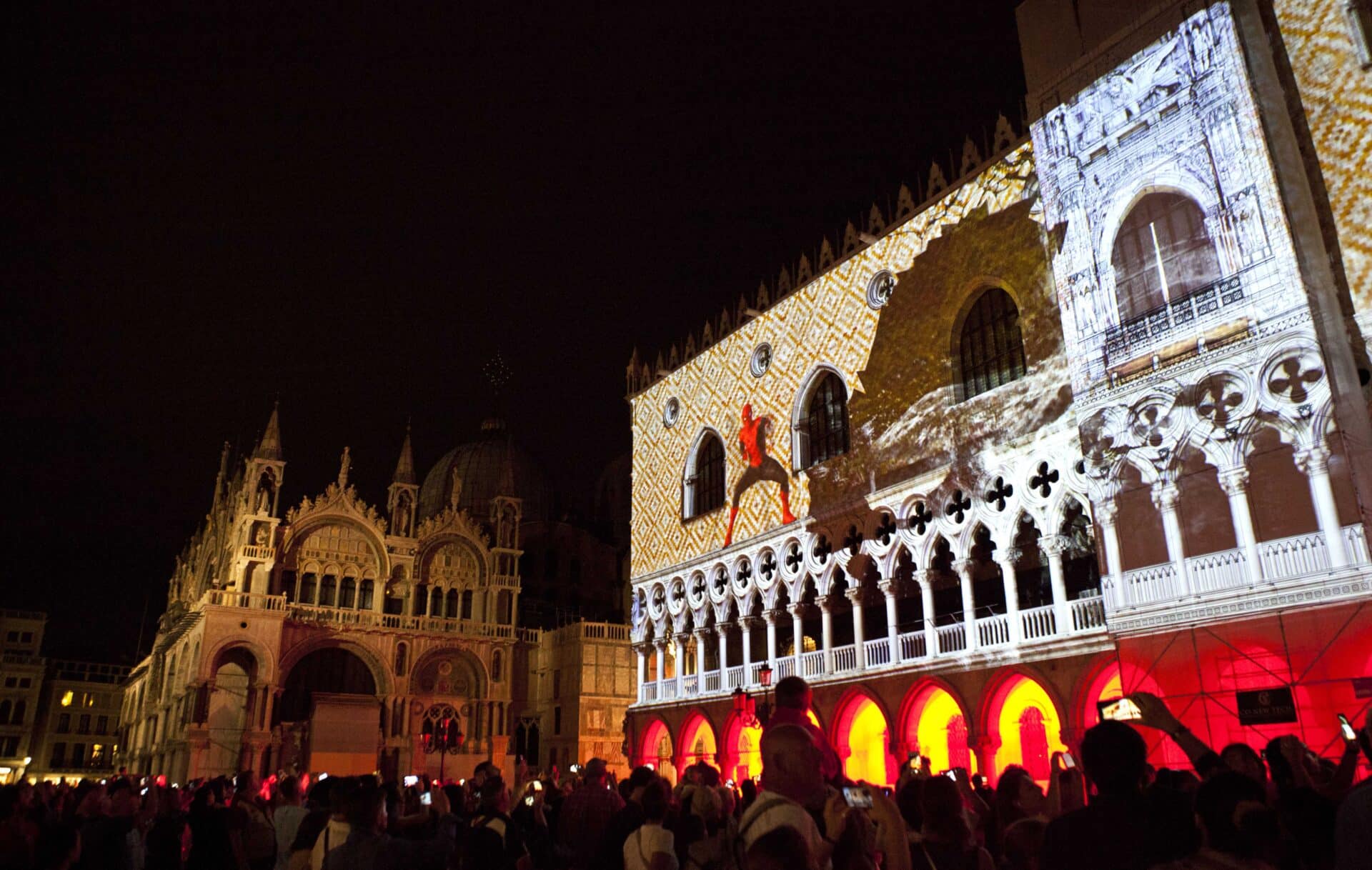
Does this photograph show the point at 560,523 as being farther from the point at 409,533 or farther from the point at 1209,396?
the point at 1209,396

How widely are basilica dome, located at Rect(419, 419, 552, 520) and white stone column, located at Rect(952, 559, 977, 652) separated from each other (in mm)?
32796

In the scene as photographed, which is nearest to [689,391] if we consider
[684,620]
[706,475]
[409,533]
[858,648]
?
[706,475]

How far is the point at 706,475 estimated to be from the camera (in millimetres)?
26812

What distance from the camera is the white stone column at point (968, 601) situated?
1781 centimetres

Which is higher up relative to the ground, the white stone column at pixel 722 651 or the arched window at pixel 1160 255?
the arched window at pixel 1160 255

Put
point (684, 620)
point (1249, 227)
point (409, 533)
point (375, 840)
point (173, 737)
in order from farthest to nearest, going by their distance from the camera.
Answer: point (409, 533) → point (173, 737) → point (684, 620) → point (1249, 227) → point (375, 840)

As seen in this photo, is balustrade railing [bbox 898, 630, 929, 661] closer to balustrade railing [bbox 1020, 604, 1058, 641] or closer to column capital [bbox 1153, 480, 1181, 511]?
balustrade railing [bbox 1020, 604, 1058, 641]

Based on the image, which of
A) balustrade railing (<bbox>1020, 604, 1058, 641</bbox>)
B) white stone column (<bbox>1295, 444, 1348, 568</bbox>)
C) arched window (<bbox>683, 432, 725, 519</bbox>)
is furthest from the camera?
arched window (<bbox>683, 432, 725, 519</bbox>)

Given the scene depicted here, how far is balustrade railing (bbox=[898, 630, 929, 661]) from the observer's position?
1928 centimetres

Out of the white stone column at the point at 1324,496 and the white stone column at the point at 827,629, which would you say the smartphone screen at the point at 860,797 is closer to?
the white stone column at the point at 1324,496

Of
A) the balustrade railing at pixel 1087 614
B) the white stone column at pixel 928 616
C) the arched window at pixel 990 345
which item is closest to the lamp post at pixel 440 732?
the white stone column at pixel 928 616

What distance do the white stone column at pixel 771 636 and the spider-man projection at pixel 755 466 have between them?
2301 millimetres

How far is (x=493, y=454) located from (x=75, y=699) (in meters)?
36.4

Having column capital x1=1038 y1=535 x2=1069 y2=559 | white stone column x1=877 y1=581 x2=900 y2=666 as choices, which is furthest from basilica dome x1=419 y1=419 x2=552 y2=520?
column capital x1=1038 y1=535 x2=1069 y2=559
